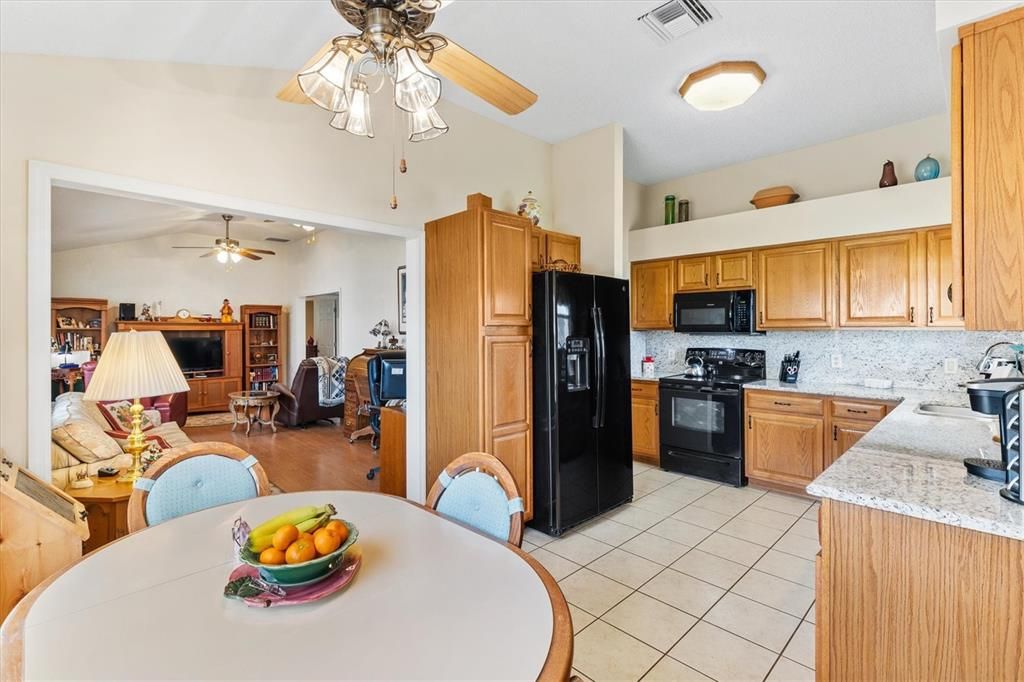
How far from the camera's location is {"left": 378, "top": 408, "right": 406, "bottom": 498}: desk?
11.3 feet

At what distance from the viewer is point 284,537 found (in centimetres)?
112

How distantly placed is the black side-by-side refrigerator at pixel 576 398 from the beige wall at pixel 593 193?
50cm

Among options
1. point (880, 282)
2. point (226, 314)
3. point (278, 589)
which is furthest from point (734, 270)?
point (226, 314)

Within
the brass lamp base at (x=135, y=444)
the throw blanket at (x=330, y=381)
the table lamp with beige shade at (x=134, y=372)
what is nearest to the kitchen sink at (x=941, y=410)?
the table lamp with beige shade at (x=134, y=372)

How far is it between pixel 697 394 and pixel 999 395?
2667 mm

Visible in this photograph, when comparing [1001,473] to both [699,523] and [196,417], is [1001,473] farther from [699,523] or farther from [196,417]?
[196,417]

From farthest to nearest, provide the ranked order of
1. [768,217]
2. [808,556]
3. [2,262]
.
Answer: [768,217], [808,556], [2,262]

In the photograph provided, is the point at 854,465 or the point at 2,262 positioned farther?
the point at 2,262

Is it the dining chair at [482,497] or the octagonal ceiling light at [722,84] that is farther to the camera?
the octagonal ceiling light at [722,84]

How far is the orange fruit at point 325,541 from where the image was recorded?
1.11m

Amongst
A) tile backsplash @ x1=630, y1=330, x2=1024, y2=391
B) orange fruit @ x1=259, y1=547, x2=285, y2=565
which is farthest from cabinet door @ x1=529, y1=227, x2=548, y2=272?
orange fruit @ x1=259, y1=547, x2=285, y2=565

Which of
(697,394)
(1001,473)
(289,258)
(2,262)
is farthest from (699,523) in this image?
(289,258)

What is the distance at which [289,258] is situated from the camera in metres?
8.83

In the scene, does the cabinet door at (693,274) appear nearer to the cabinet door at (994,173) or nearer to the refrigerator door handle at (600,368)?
the refrigerator door handle at (600,368)
